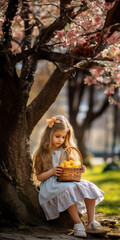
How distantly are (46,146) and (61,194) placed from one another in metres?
0.76

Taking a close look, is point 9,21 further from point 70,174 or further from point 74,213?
point 74,213

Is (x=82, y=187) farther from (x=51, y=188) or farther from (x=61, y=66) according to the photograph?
(x=61, y=66)

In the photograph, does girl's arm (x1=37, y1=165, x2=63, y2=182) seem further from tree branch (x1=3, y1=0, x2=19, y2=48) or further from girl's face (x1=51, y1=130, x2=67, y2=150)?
tree branch (x1=3, y1=0, x2=19, y2=48)

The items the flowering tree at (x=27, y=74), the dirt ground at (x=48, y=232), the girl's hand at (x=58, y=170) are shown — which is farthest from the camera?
the flowering tree at (x=27, y=74)

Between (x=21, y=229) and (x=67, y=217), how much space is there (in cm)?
68

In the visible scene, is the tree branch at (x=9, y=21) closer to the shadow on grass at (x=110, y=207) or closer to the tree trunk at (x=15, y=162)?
the tree trunk at (x=15, y=162)

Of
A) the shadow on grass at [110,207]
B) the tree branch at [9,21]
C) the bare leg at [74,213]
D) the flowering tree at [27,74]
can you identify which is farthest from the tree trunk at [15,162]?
the shadow on grass at [110,207]

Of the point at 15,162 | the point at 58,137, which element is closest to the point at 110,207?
the point at 58,137

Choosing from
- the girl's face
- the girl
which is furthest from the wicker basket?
the girl's face

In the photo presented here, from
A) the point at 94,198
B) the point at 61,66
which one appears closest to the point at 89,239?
the point at 94,198

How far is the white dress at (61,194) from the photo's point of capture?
12.7 ft

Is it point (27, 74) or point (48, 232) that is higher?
point (27, 74)

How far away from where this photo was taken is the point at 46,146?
4.41m

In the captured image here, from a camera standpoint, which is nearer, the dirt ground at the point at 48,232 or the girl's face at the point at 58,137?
the dirt ground at the point at 48,232
